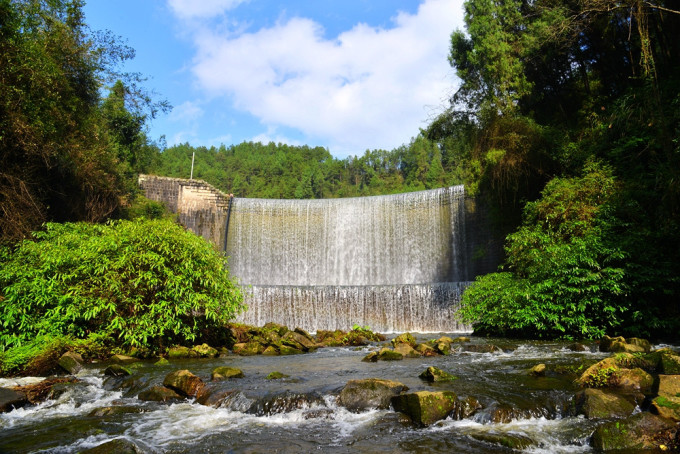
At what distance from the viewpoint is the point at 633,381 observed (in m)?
5.09

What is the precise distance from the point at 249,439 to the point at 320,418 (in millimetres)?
910

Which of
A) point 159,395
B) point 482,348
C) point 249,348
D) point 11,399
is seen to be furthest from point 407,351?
point 11,399

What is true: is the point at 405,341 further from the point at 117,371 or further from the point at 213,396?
the point at 117,371

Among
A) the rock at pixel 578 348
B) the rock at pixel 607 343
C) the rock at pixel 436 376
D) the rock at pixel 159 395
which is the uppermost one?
the rock at pixel 607 343

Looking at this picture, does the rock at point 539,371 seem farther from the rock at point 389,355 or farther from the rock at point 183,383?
the rock at point 183,383

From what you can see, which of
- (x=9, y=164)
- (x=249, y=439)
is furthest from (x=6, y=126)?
(x=249, y=439)

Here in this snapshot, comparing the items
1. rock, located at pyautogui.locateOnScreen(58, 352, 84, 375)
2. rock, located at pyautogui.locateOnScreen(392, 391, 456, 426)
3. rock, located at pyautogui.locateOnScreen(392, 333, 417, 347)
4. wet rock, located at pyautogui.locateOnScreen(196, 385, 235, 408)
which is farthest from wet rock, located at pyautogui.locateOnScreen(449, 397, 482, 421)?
rock, located at pyautogui.locateOnScreen(58, 352, 84, 375)

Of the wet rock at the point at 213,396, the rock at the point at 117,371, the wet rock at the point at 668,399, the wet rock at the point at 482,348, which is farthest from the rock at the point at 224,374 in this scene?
the wet rock at the point at 668,399

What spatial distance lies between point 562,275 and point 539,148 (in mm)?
4769

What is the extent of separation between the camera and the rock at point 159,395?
5.96 m

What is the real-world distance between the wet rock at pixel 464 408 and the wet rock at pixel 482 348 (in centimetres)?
434

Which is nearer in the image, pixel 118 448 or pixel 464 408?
pixel 118 448

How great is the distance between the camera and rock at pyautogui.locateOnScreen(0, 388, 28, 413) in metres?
5.43

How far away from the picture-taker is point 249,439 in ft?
14.5
